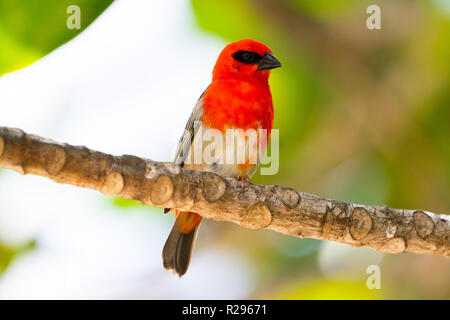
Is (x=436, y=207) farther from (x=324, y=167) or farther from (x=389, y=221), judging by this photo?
(x=389, y=221)

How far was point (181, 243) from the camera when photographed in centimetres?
352

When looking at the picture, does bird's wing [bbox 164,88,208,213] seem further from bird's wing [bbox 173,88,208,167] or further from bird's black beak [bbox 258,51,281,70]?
bird's black beak [bbox 258,51,281,70]

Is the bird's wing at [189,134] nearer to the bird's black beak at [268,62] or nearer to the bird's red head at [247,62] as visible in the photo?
the bird's red head at [247,62]

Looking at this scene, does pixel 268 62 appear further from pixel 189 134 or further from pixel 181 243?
pixel 181 243

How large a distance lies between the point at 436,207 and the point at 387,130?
2.13ft

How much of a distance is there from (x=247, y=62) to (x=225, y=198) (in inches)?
64.2

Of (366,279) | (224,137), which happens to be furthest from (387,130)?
(224,137)

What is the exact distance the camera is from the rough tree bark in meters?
1.90

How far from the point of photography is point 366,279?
3859mm

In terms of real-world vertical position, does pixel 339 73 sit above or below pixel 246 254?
above

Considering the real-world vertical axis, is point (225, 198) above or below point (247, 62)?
below

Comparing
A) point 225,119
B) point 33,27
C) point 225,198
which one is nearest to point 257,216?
point 225,198

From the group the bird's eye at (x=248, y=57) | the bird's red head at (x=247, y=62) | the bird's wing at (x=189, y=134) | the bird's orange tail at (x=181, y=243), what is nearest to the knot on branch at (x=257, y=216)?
the bird's orange tail at (x=181, y=243)

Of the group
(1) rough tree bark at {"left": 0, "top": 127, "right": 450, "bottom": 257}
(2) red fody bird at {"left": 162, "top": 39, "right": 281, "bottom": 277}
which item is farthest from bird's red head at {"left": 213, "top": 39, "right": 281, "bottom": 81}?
(1) rough tree bark at {"left": 0, "top": 127, "right": 450, "bottom": 257}
